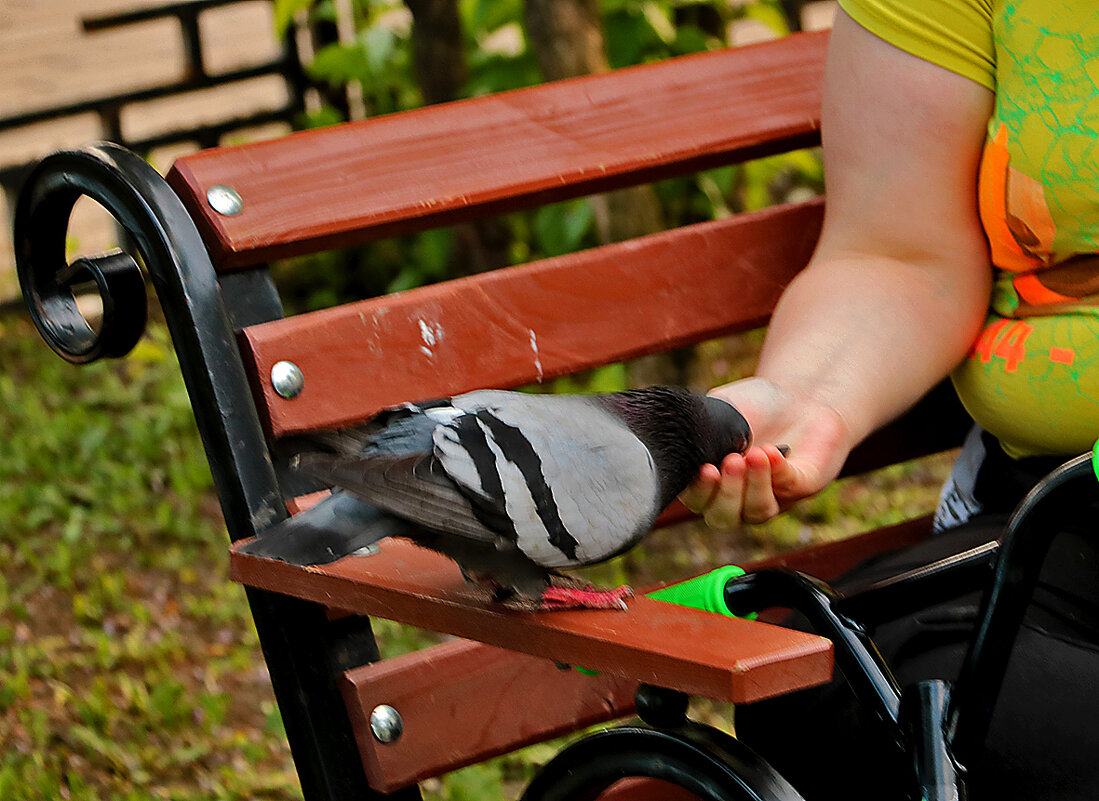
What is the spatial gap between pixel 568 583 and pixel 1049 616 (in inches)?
21.1

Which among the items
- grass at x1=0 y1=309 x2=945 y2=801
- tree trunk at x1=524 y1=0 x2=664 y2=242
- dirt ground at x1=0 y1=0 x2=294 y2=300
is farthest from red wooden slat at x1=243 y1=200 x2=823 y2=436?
dirt ground at x1=0 y1=0 x2=294 y2=300

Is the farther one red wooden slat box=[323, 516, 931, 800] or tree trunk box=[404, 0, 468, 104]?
tree trunk box=[404, 0, 468, 104]

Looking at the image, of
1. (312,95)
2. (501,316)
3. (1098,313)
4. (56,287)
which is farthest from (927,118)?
(312,95)

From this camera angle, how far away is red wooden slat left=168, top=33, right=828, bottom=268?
160 cm

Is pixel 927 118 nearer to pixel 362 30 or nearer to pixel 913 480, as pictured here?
pixel 913 480

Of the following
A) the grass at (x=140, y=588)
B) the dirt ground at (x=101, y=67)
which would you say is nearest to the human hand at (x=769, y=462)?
the grass at (x=140, y=588)

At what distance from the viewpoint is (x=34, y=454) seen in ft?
13.5

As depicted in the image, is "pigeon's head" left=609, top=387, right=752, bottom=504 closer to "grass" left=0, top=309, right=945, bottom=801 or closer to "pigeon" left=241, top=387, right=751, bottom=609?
"pigeon" left=241, top=387, right=751, bottom=609

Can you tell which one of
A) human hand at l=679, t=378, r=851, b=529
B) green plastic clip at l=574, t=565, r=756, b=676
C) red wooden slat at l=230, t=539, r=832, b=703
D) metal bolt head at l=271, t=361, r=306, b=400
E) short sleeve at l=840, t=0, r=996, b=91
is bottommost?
green plastic clip at l=574, t=565, r=756, b=676

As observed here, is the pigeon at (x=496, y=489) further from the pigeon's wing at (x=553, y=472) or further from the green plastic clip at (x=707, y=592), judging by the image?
the green plastic clip at (x=707, y=592)

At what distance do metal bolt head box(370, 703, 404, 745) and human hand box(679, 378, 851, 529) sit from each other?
430 millimetres

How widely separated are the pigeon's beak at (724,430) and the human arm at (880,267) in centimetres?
7

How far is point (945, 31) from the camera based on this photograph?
1.60 meters

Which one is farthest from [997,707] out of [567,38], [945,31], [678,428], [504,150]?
[567,38]
